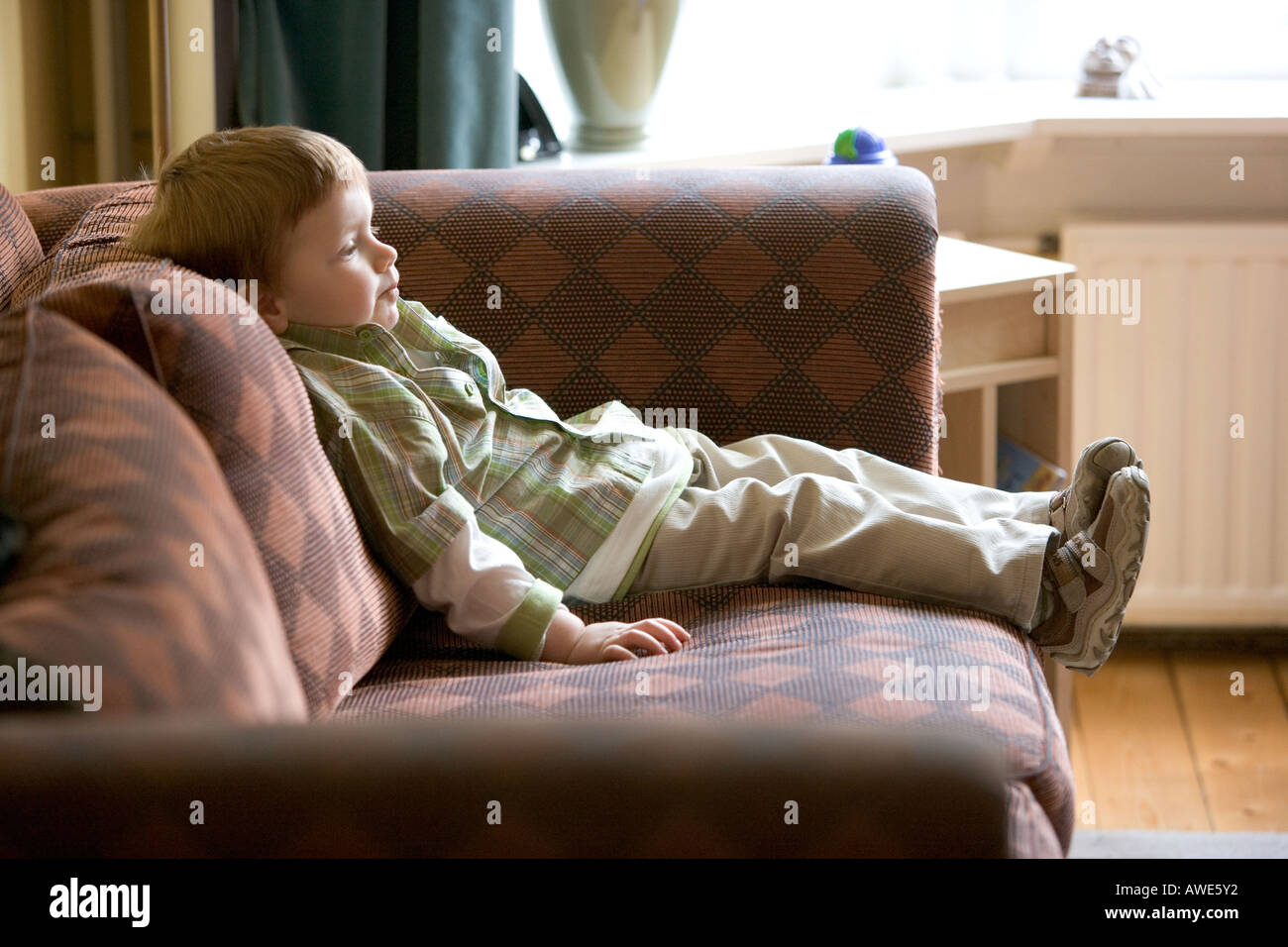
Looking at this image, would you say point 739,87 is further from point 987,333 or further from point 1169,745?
point 1169,745

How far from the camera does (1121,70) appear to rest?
2260mm

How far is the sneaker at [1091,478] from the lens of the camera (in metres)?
1.25

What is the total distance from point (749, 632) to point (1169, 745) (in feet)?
3.83

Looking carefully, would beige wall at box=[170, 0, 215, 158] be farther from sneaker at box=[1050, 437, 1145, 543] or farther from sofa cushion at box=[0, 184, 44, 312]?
sneaker at box=[1050, 437, 1145, 543]

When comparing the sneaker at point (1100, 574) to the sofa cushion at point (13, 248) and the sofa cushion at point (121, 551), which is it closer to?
the sofa cushion at point (121, 551)

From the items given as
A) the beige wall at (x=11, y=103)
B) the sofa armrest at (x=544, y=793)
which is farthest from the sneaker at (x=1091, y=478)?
the beige wall at (x=11, y=103)

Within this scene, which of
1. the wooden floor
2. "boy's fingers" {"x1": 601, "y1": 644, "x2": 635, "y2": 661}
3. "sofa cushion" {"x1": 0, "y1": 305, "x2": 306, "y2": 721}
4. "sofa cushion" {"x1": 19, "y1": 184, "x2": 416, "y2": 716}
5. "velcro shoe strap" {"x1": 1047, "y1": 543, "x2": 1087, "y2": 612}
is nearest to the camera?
"sofa cushion" {"x1": 0, "y1": 305, "x2": 306, "y2": 721}

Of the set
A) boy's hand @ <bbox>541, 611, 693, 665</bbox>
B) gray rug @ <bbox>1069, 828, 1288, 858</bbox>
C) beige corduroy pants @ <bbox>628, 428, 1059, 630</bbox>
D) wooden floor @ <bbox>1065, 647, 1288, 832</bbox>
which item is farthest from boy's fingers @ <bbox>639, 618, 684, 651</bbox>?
wooden floor @ <bbox>1065, 647, 1288, 832</bbox>

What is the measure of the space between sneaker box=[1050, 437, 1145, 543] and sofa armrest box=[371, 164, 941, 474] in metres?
0.23

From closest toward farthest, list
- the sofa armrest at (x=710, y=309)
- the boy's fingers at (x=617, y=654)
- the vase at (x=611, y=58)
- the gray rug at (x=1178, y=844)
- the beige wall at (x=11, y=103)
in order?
the boy's fingers at (x=617, y=654) < the sofa armrest at (x=710, y=309) < the beige wall at (x=11, y=103) < the gray rug at (x=1178, y=844) < the vase at (x=611, y=58)

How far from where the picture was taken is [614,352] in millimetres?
1494

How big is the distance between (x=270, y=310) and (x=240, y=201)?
0.10m

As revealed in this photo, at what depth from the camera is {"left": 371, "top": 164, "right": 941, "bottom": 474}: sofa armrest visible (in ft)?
4.87
